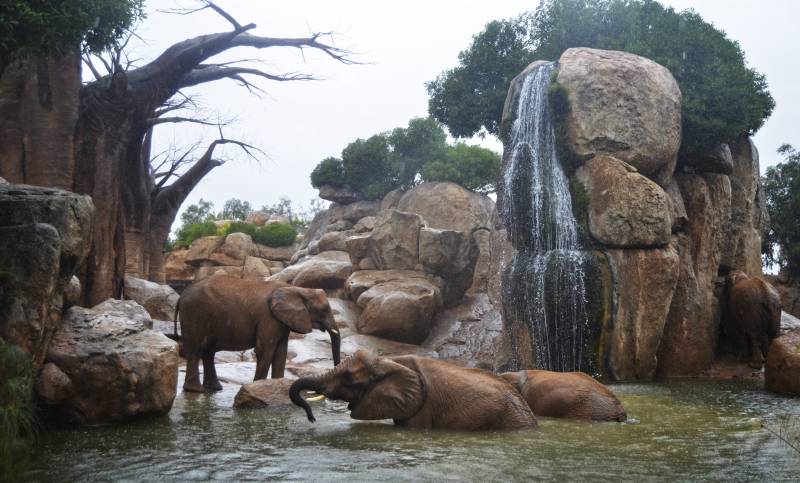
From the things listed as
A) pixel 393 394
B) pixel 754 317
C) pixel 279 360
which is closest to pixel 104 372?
pixel 393 394

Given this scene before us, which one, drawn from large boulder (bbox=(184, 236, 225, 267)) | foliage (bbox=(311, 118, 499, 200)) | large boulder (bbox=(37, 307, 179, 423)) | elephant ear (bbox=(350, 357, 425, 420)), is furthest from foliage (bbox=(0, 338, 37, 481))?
large boulder (bbox=(184, 236, 225, 267))

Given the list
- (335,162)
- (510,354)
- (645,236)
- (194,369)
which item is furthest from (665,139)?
(335,162)

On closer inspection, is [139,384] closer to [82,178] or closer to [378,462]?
[378,462]

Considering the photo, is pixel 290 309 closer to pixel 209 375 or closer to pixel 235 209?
pixel 209 375

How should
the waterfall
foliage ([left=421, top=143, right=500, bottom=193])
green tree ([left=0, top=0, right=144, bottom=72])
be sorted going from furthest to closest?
foliage ([left=421, top=143, right=500, bottom=193]), the waterfall, green tree ([left=0, top=0, right=144, bottom=72])

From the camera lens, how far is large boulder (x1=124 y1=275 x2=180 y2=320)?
22094mm

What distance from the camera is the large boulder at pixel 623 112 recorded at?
17.8 meters

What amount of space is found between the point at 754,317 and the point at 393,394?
1290 cm

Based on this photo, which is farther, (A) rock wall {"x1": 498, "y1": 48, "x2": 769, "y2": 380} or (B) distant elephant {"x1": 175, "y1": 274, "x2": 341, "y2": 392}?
(A) rock wall {"x1": 498, "y1": 48, "x2": 769, "y2": 380}

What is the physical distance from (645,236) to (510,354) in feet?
12.3

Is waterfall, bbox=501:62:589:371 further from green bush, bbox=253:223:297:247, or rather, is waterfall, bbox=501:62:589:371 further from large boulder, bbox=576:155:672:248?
green bush, bbox=253:223:297:247

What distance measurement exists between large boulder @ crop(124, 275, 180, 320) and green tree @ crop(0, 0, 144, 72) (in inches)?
364

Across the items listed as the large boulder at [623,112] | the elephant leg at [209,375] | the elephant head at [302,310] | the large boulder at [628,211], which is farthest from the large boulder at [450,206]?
the elephant leg at [209,375]

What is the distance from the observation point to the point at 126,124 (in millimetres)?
19078
